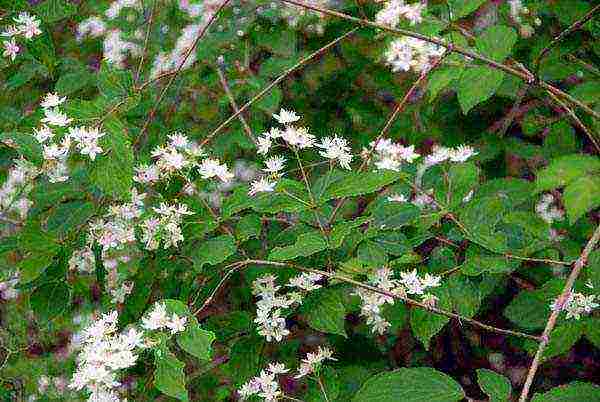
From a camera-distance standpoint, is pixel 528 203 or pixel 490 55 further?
pixel 528 203

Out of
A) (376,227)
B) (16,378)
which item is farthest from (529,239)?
(16,378)

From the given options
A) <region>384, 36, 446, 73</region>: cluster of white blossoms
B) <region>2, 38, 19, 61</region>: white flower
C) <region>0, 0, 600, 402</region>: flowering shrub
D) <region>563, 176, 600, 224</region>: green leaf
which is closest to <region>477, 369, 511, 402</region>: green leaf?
<region>0, 0, 600, 402</region>: flowering shrub

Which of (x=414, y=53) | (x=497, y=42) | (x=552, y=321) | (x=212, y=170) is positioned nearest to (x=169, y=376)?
(x=212, y=170)

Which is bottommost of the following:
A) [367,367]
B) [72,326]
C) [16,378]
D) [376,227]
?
[72,326]

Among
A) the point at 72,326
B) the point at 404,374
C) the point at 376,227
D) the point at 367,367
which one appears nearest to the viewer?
the point at 404,374

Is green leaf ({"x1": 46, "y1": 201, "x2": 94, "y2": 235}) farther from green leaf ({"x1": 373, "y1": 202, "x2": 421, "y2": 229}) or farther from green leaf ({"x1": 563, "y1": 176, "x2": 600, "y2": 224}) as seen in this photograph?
green leaf ({"x1": 563, "y1": 176, "x2": 600, "y2": 224})

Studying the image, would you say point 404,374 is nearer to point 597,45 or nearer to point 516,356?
point 597,45

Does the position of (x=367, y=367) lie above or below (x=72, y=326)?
above
